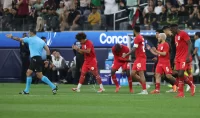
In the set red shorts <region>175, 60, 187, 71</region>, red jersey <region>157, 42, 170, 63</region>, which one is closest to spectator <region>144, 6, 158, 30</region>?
red jersey <region>157, 42, 170, 63</region>

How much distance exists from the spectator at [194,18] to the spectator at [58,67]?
6.87m

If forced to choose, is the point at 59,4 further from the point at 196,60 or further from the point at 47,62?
the point at 196,60

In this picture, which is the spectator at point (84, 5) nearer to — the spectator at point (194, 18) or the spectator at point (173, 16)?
the spectator at point (173, 16)

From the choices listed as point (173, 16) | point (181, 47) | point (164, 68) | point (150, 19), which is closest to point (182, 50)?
point (181, 47)

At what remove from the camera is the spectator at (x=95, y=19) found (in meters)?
35.9

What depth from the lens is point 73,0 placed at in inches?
1467

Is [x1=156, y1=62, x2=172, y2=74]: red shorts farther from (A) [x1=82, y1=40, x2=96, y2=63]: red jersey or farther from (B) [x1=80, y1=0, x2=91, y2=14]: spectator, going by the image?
(B) [x1=80, y1=0, x2=91, y2=14]: spectator

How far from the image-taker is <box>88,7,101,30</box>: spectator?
35875mm

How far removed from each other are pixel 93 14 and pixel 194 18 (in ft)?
17.3

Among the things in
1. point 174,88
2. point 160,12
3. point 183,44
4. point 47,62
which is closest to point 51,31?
point 47,62

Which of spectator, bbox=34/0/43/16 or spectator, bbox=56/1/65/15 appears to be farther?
spectator, bbox=34/0/43/16

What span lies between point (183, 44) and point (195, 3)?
12.6 metres

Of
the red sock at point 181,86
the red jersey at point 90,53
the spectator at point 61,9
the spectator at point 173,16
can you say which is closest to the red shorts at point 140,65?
the red jersey at point 90,53

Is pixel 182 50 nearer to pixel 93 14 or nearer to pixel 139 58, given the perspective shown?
pixel 139 58
